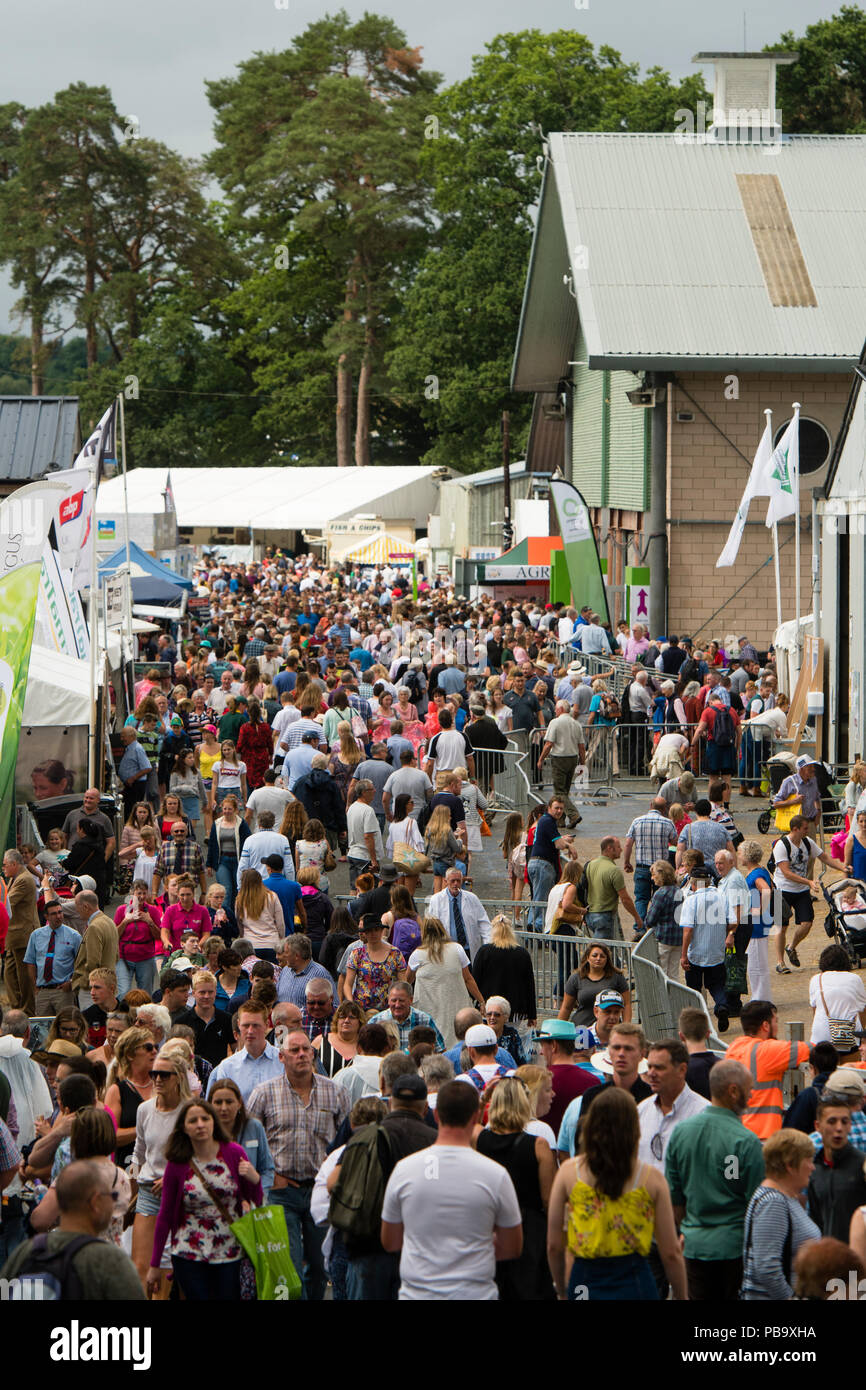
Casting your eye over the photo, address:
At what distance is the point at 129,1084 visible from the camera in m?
8.34

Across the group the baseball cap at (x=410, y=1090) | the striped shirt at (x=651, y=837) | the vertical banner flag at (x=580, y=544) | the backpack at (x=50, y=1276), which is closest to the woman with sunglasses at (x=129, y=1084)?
the baseball cap at (x=410, y=1090)

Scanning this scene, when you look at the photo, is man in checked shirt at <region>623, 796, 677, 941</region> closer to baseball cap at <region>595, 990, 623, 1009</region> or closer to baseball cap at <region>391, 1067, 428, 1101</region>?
baseball cap at <region>595, 990, 623, 1009</region>

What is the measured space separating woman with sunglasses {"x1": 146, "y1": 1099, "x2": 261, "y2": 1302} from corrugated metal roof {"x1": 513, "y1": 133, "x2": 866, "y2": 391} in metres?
24.4

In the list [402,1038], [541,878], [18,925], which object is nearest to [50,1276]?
[402,1038]

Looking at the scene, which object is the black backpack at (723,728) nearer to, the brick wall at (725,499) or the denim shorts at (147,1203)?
the brick wall at (725,499)

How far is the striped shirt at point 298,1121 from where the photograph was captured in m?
7.72

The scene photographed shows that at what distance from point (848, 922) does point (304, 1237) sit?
23.1ft

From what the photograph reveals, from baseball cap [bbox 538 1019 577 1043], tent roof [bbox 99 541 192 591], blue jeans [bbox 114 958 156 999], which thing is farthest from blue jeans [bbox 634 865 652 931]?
tent roof [bbox 99 541 192 591]

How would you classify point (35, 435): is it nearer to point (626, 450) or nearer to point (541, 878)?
point (626, 450)

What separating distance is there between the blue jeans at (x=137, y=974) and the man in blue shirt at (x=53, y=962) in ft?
1.38

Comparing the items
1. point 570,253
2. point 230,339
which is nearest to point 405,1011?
point 570,253

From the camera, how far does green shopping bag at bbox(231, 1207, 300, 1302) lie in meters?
6.70

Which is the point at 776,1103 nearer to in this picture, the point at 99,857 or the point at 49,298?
the point at 99,857

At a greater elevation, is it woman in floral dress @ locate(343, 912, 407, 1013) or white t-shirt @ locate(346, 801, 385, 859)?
white t-shirt @ locate(346, 801, 385, 859)
